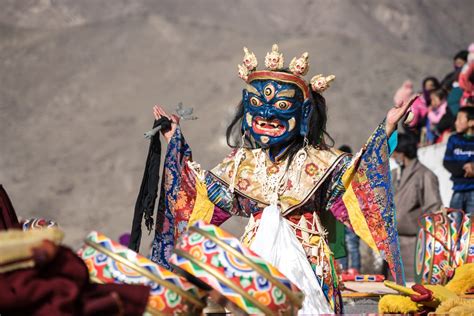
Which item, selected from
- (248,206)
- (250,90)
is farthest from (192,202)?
(250,90)

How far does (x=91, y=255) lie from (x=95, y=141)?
1507 centimetres

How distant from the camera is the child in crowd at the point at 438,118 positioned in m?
11.1

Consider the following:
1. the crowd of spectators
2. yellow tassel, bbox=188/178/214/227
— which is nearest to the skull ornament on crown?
yellow tassel, bbox=188/178/214/227

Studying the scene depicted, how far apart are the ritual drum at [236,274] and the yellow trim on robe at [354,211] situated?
205 cm

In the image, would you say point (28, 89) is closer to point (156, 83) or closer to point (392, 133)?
point (156, 83)

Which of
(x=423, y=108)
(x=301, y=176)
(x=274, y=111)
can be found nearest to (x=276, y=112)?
(x=274, y=111)

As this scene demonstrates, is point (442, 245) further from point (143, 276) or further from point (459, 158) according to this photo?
point (143, 276)

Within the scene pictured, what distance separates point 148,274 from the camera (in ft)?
9.45

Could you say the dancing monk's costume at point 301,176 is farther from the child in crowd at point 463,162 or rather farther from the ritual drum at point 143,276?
the child in crowd at point 463,162

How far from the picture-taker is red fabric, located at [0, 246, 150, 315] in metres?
2.57

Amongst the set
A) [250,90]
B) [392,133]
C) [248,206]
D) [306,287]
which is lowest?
[306,287]

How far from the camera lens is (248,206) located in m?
5.02

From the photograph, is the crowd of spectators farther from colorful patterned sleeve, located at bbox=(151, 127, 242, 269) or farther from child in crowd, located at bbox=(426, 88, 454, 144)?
colorful patterned sleeve, located at bbox=(151, 127, 242, 269)

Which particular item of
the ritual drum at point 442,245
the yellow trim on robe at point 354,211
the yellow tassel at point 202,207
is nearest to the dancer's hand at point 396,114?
the yellow trim on robe at point 354,211
